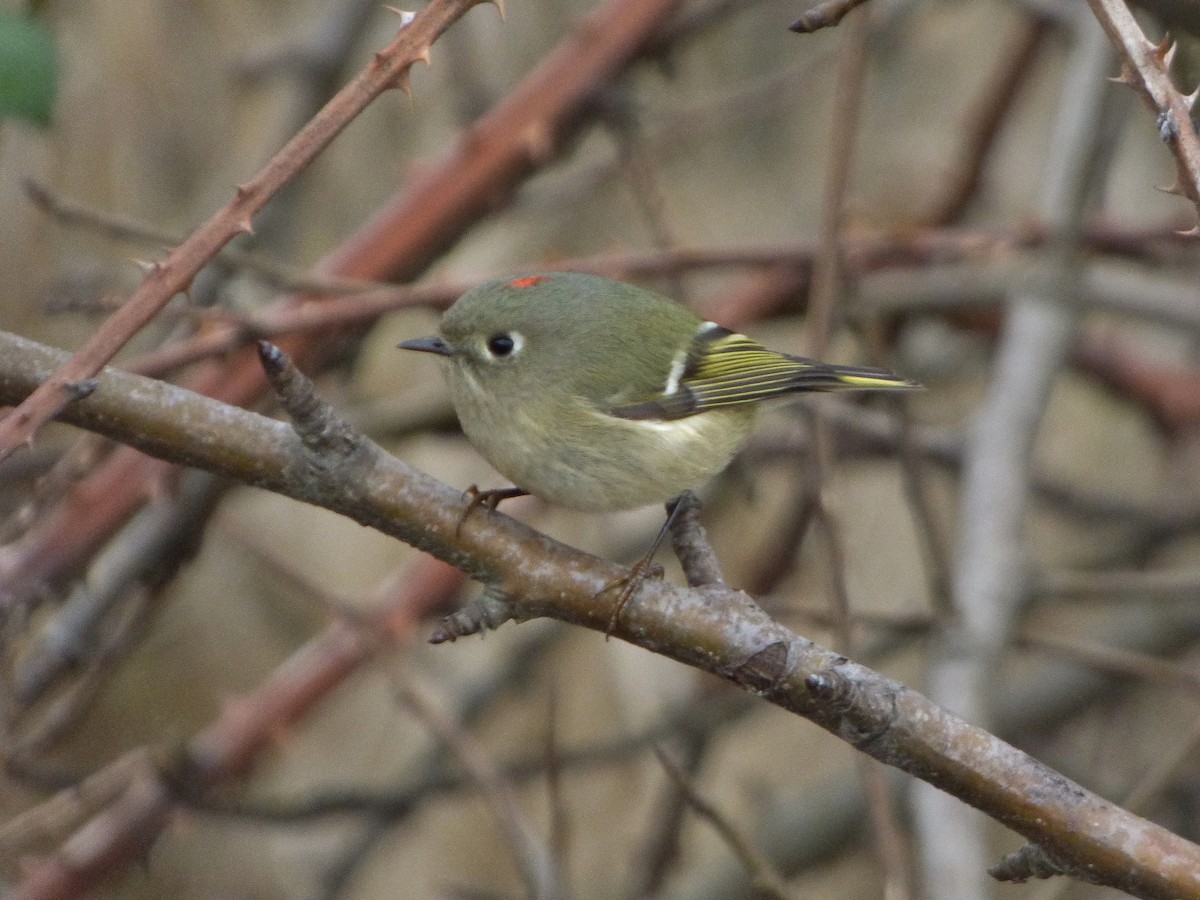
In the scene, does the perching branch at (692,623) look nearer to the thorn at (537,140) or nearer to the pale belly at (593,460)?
the pale belly at (593,460)

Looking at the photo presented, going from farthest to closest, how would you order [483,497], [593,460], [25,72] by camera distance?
[593,460] < [25,72] < [483,497]

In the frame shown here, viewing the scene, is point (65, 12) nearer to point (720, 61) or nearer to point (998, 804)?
point (720, 61)

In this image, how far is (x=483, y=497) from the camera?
181 cm

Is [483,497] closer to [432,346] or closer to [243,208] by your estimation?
[432,346]

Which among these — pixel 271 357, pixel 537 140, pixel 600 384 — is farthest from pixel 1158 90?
pixel 537 140

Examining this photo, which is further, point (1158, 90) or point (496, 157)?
point (496, 157)

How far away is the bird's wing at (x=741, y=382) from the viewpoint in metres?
2.34

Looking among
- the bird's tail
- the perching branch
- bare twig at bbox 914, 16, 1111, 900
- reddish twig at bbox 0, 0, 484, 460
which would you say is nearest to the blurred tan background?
bare twig at bbox 914, 16, 1111, 900

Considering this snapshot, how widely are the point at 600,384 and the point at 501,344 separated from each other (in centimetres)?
18

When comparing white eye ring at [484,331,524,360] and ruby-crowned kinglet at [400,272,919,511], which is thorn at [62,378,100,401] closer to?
ruby-crowned kinglet at [400,272,919,511]

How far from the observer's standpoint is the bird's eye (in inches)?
90.0

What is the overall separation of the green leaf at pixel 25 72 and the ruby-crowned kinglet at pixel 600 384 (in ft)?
2.12

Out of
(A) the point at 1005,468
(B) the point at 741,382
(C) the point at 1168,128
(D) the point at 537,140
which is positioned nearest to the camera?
(C) the point at 1168,128

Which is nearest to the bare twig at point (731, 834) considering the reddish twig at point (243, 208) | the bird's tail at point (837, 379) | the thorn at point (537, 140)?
the bird's tail at point (837, 379)
